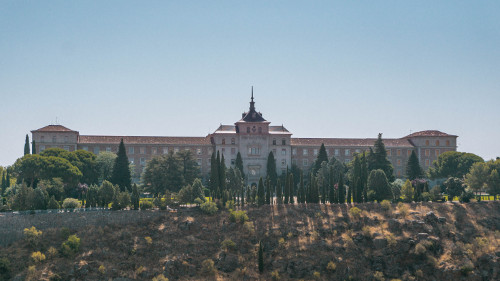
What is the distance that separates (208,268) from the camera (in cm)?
5300

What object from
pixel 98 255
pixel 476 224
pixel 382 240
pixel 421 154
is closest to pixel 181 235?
pixel 98 255

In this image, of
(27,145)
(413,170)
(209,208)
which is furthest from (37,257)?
(413,170)

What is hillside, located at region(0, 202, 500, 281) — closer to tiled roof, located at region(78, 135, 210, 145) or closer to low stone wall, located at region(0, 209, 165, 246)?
low stone wall, located at region(0, 209, 165, 246)

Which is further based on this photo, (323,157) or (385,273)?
(323,157)

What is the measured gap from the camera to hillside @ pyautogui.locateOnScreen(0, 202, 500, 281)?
52.0 meters

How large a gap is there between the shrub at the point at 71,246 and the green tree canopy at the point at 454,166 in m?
63.6

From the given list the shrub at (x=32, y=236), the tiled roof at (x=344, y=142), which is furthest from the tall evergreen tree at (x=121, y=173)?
the tiled roof at (x=344, y=142)

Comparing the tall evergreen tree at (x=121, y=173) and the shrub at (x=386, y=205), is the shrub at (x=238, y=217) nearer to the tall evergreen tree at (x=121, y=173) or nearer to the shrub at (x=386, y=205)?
the shrub at (x=386, y=205)

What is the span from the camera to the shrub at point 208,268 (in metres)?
52.9

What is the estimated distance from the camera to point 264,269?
5444cm

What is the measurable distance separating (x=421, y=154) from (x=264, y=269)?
62.7 metres

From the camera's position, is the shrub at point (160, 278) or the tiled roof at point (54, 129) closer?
the shrub at point (160, 278)

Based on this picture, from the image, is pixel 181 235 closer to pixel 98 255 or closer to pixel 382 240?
pixel 98 255

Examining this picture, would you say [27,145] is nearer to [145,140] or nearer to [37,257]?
[145,140]
